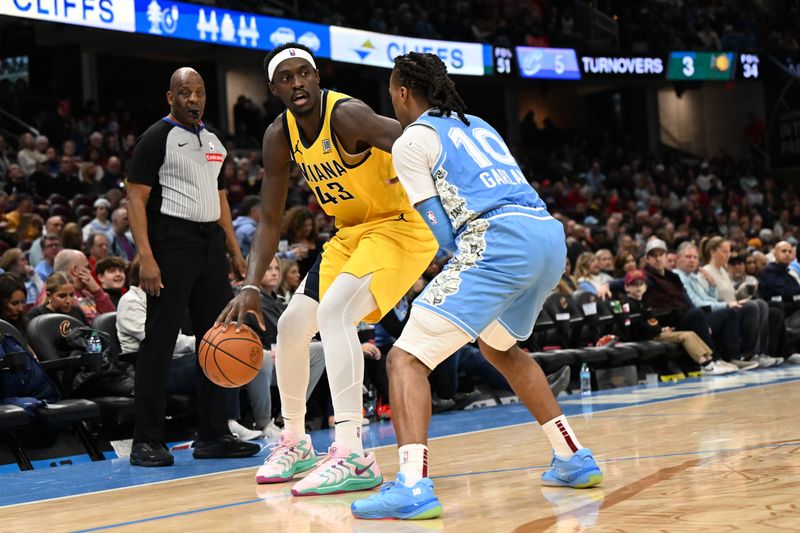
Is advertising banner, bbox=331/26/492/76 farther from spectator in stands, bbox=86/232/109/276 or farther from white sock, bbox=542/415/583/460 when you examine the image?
white sock, bbox=542/415/583/460

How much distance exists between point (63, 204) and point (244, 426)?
212 inches

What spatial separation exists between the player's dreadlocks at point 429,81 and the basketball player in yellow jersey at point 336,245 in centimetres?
32

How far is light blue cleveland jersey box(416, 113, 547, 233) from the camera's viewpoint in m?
3.27

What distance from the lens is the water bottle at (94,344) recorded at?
5977 millimetres

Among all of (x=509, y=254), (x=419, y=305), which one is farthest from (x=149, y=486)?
(x=509, y=254)

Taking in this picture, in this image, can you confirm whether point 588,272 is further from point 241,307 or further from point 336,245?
point 241,307

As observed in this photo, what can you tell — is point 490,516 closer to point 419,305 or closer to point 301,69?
point 419,305

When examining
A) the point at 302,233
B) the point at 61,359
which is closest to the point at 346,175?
the point at 61,359

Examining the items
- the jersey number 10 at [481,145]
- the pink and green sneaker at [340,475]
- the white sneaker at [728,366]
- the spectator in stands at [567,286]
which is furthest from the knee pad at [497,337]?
the white sneaker at [728,366]

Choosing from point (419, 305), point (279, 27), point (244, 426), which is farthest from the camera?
point (279, 27)

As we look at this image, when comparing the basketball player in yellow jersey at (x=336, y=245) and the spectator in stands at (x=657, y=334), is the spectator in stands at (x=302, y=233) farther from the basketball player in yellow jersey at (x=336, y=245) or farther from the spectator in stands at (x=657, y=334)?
the basketball player in yellow jersey at (x=336, y=245)

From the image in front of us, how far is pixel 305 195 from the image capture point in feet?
46.5

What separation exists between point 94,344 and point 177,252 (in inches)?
51.2

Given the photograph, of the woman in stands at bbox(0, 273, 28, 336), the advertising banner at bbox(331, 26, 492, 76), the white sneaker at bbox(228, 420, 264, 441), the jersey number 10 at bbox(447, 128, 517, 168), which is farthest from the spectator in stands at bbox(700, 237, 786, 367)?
the jersey number 10 at bbox(447, 128, 517, 168)
